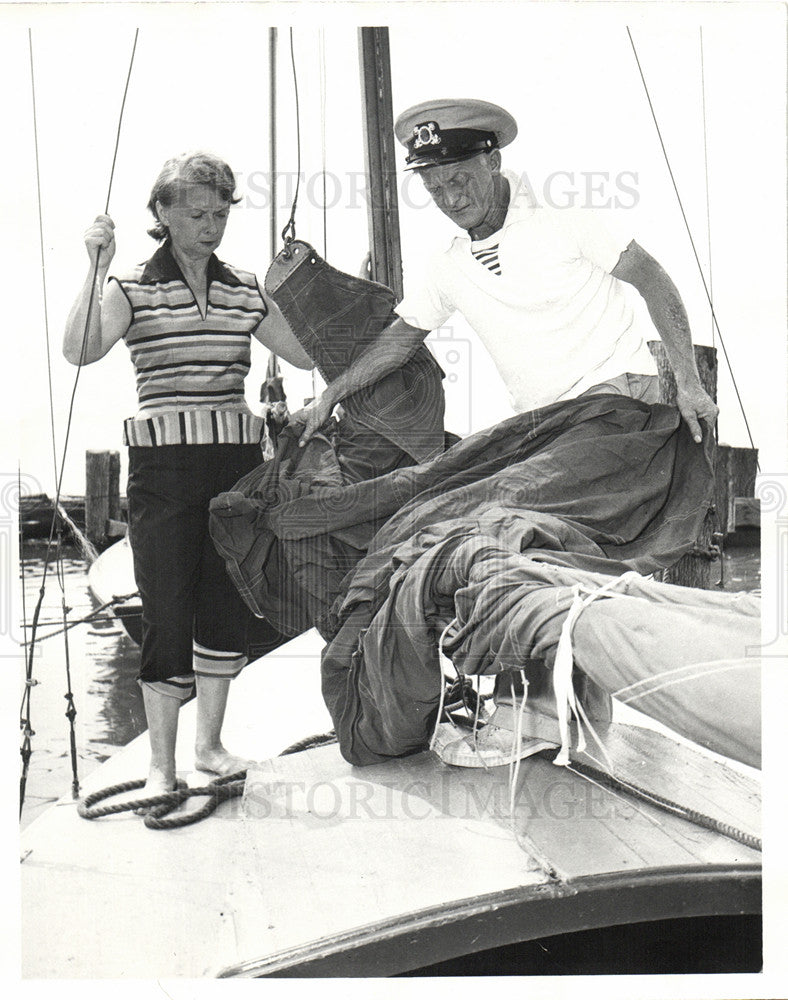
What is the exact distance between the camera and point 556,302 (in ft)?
7.57

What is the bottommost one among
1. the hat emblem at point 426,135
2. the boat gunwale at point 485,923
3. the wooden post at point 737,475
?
the boat gunwale at point 485,923

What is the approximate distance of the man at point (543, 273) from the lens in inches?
90.2

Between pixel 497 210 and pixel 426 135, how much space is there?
23 cm

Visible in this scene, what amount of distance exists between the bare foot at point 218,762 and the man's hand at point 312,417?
76 centimetres

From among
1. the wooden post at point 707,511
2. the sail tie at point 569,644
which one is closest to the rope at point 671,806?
the wooden post at point 707,511

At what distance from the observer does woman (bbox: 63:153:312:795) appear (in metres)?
2.34

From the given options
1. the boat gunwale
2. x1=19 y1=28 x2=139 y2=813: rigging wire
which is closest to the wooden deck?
the boat gunwale

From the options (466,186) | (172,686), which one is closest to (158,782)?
(172,686)

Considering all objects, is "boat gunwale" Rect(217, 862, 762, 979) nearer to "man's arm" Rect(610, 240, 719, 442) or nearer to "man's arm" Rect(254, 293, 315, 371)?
"man's arm" Rect(610, 240, 719, 442)

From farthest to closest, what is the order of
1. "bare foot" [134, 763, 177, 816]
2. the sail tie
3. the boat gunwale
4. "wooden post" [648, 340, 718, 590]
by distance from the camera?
"bare foot" [134, 763, 177, 816] < "wooden post" [648, 340, 718, 590] < the boat gunwale < the sail tie

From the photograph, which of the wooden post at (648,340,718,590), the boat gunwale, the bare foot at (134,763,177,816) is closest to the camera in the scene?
the boat gunwale

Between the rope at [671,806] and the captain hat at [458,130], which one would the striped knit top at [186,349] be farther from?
the rope at [671,806]

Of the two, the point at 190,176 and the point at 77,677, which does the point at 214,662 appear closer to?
the point at 77,677

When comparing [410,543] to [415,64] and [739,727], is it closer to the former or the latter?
[739,727]
